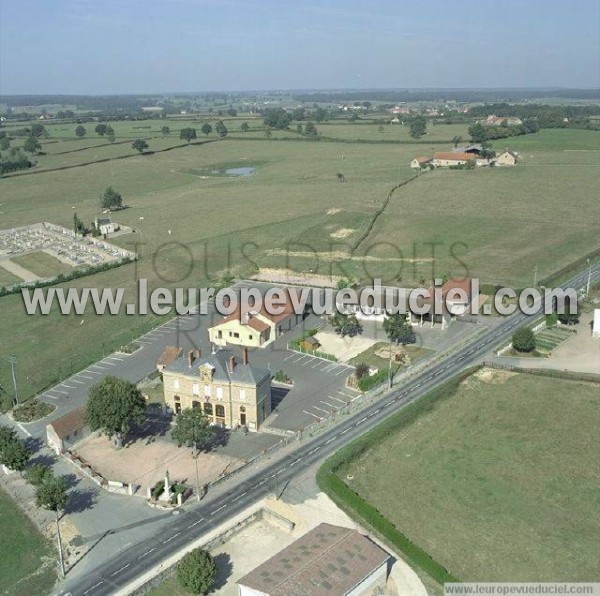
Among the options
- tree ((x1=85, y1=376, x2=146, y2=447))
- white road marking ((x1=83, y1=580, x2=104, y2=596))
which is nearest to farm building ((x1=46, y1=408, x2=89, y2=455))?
tree ((x1=85, y1=376, x2=146, y2=447))

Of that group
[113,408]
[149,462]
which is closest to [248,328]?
[113,408]

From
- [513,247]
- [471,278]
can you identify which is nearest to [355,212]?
[513,247]

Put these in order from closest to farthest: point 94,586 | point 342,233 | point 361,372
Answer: point 94,586
point 361,372
point 342,233

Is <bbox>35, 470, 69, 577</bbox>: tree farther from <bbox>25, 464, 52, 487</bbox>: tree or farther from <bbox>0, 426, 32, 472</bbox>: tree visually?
<bbox>0, 426, 32, 472</bbox>: tree

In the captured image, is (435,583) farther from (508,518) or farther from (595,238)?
(595,238)

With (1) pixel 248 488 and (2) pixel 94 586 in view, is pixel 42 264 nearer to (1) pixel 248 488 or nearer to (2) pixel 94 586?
(1) pixel 248 488
